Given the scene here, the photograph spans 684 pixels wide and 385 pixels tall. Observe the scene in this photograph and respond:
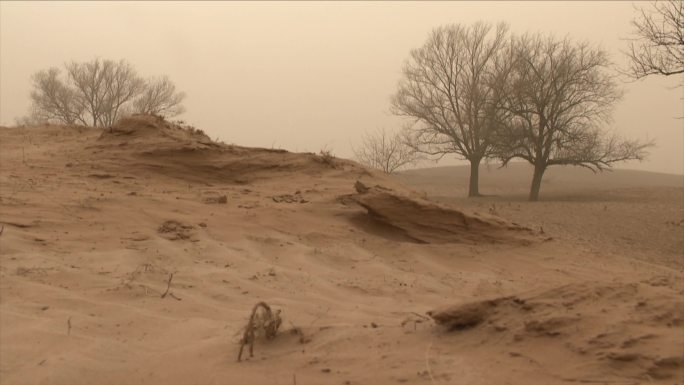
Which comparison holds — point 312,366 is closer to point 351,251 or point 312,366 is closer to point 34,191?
point 351,251

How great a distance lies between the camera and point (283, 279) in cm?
466

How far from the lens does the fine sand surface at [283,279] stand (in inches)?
98.3

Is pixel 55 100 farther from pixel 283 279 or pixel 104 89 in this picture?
pixel 283 279

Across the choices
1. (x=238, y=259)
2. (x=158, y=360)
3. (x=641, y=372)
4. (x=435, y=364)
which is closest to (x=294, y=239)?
(x=238, y=259)

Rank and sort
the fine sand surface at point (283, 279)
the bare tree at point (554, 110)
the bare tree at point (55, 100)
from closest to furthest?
the fine sand surface at point (283, 279) < the bare tree at point (554, 110) < the bare tree at point (55, 100)

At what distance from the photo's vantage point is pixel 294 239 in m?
6.15

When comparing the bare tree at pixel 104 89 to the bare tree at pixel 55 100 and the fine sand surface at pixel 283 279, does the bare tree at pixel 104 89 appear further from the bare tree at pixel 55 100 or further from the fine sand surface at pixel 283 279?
the fine sand surface at pixel 283 279

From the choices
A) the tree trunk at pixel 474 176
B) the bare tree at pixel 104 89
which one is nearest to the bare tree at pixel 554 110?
the tree trunk at pixel 474 176

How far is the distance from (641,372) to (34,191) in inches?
247

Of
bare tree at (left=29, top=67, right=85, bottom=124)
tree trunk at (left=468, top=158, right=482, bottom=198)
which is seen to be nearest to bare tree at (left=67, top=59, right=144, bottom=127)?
bare tree at (left=29, top=67, right=85, bottom=124)

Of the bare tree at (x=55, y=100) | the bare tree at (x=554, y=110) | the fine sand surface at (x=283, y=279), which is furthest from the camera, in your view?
the bare tree at (x=55, y=100)

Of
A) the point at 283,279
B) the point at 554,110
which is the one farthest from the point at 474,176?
the point at 283,279

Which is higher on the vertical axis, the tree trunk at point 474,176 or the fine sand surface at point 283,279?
the tree trunk at point 474,176

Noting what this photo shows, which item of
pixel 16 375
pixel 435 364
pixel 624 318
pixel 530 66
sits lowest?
pixel 16 375
